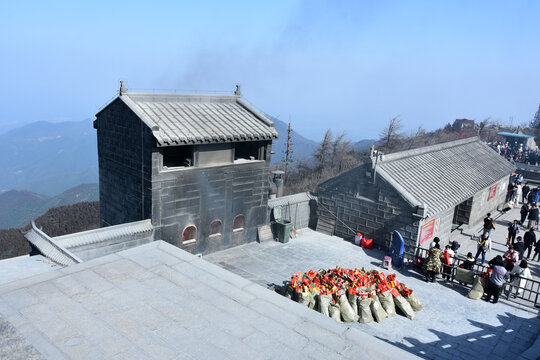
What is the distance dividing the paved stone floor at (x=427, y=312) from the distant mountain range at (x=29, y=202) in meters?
125

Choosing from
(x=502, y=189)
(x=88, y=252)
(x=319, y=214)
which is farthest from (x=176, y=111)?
(x=502, y=189)

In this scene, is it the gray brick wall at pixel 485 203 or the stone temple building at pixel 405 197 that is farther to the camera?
the gray brick wall at pixel 485 203

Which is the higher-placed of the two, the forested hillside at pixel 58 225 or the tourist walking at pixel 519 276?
the tourist walking at pixel 519 276

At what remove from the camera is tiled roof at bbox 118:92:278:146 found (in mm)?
15625

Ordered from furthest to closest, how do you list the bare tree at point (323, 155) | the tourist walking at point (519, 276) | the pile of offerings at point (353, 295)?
1. the bare tree at point (323, 155)
2. the tourist walking at point (519, 276)
3. the pile of offerings at point (353, 295)

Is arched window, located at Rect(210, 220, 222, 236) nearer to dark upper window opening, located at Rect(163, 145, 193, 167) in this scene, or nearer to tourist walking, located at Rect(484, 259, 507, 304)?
dark upper window opening, located at Rect(163, 145, 193, 167)

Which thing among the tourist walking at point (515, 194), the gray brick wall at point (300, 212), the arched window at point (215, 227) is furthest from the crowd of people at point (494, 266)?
the tourist walking at point (515, 194)

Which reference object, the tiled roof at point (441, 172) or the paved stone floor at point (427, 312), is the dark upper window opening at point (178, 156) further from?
the tiled roof at point (441, 172)

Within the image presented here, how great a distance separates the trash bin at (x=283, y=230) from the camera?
20.1 metres

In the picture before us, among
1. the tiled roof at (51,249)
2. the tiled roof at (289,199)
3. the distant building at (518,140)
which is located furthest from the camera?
the distant building at (518,140)

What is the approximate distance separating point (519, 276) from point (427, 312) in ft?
13.0

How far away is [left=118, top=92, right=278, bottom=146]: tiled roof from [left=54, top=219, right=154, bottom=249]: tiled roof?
3250 mm

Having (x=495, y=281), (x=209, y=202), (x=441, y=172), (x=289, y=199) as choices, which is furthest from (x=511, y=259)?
(x=209, y=202)

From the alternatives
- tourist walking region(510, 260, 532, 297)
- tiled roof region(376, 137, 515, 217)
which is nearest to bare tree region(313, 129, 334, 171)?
tiled roof region(376, 137, 515, 217)
